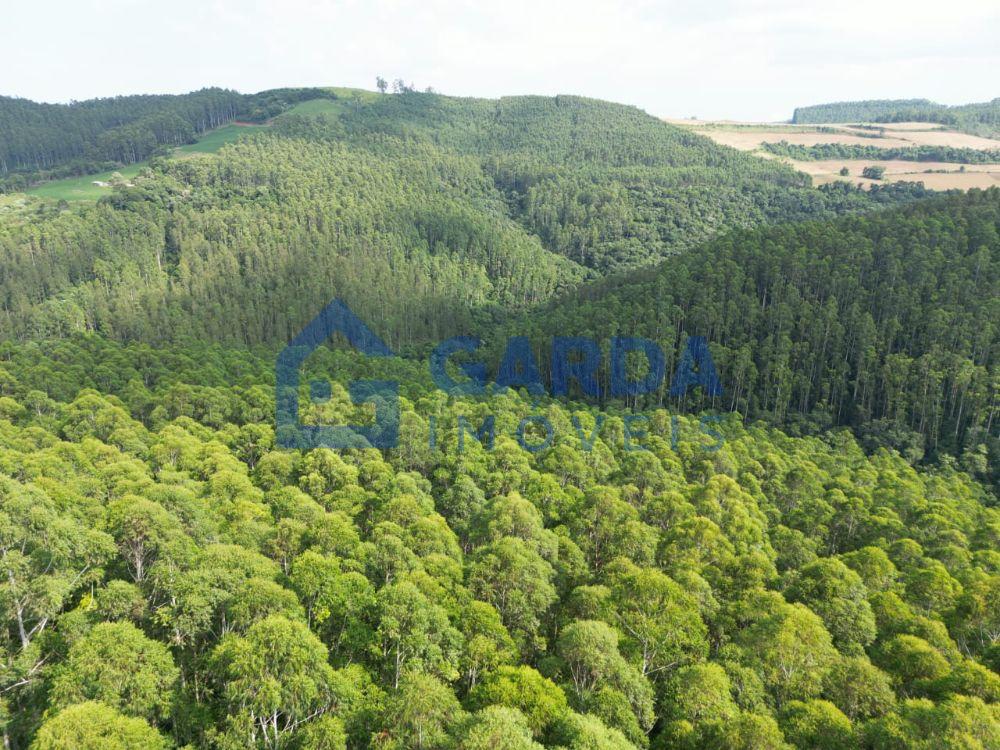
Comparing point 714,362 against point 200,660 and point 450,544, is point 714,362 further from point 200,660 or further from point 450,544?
point 200,660

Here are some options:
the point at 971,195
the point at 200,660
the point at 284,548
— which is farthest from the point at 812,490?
the point at 971,195

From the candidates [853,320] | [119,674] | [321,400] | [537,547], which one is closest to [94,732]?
[119,674]

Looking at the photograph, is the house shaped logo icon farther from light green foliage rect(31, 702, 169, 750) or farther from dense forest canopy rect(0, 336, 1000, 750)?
light green foliage rect(31, 702, 169, 750)

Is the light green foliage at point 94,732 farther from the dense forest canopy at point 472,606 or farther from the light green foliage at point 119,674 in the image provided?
the light green foliage at point 119,674

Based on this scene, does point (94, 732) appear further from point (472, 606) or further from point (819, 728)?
point (819, 728)

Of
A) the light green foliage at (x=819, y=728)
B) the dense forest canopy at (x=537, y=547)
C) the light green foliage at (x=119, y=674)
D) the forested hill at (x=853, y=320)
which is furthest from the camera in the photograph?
the forested hill at (x=853, y=320)

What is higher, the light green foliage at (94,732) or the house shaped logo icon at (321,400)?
the light green foliage at (94,732)

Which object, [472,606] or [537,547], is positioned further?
[537,547]

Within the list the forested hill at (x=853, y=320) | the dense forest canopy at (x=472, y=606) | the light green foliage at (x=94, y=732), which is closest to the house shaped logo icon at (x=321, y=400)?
the dense forest canopy at (x=472, y=606)
